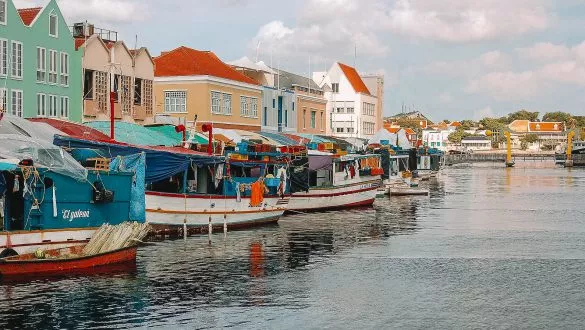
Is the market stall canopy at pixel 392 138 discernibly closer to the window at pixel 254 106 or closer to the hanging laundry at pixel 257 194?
the window at pixel 254 106

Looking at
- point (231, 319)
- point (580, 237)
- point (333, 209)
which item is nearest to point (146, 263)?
point (231, 319)

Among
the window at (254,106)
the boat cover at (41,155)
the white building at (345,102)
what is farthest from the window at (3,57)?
the white building at (345,102)

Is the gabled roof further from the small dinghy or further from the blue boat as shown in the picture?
the small dinghy

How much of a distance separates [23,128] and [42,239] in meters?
10.8

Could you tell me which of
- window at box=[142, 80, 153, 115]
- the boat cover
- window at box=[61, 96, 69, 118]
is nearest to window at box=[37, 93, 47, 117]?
window at box=[61, 96, 69, 118]

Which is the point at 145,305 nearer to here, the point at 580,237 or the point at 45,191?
the point at 45,191

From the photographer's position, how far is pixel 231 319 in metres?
21.8

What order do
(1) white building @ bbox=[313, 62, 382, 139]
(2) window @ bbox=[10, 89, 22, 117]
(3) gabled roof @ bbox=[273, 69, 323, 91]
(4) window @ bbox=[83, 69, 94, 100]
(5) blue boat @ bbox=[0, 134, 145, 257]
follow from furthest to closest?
(1) white building @ bbox=[313, 62, 382, 139]
(3) gabled roof @ bbox=[273, 69, 323, 91]
(4) window @ bbox=[83, 69, 94, 100]
(2) window @ bbox=[10, 89, 22, 117]
(5) blue boat @ bbox=[0, 134, 145, 257]

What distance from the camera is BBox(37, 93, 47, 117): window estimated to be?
173ft

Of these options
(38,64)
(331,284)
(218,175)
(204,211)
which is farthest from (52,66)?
(331,284)

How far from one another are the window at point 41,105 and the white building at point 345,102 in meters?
63.7

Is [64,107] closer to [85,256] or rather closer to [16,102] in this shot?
[16,102]

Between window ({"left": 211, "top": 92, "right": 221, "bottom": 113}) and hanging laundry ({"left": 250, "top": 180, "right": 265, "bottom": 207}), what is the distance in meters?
25.3

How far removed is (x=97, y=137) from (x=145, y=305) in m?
20.3
